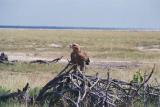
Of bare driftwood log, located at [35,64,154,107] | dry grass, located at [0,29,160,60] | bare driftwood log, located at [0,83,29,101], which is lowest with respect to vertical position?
dry grass, located at [0,29,160,60]

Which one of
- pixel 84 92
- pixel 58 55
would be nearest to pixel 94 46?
pixel 58 55

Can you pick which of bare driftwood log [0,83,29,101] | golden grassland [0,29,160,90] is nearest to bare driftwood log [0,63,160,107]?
bare driftwood log [0,83,29,101]

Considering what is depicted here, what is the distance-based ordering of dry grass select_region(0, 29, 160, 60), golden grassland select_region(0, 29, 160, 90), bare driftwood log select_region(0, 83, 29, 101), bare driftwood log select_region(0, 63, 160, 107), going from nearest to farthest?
1. bare driftwood log select_region(0, 63, 160, 107)
2. bare driftwood log select_region(0, 83, 29, 101)
3. golden grassland select_region(0, 29, 160, 90)
4. dry grass select_region(0, 29, 160, 60)

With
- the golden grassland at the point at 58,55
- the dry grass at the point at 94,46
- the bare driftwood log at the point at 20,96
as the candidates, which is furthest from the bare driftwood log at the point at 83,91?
the dry grass at the point at 94,46

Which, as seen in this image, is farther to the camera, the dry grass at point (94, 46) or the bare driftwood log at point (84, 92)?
the dry grass at point (94, 46)

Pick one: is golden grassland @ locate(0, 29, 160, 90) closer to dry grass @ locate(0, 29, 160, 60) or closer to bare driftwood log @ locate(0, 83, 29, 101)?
dry grass @ locate(0, 29, 160, 60)

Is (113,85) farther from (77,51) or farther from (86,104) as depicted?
(77,51)

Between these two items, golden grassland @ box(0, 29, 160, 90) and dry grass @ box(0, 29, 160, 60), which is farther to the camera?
dry grass @ box(0, 29, 160, 60)

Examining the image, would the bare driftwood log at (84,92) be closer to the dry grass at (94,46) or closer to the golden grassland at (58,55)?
the golden grassland at (58,55)

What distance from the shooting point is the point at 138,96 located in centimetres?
1059

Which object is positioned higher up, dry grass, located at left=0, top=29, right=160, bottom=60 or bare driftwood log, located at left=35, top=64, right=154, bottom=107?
bare driftwood log, located at left=35, top=64, right=154, bottom=107

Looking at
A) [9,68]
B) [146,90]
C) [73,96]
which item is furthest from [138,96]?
[9,68]

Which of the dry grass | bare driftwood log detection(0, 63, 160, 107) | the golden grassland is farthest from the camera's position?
the dry grass

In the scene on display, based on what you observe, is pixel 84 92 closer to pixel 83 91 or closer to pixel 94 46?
pixel 83 91
